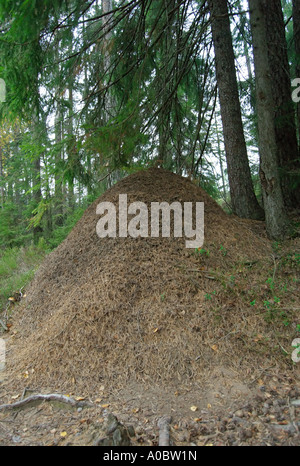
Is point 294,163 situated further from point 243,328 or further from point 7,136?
point 7,136

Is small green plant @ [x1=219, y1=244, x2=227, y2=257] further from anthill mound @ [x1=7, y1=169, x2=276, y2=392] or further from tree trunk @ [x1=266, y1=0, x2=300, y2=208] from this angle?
tree trunk @ [x1=266, y1=0, x2=300, y2=208]

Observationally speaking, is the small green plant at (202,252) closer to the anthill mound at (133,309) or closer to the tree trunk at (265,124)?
the anthill mound at (133,309)

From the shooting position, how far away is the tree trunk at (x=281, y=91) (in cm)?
604

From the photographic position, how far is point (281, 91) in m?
6.07

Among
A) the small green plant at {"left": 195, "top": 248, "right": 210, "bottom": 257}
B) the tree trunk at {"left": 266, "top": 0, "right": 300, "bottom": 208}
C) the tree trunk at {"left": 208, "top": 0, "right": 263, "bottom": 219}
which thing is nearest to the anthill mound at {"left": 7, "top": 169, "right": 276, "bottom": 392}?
the small green plant at {"left": 195, "top": 248, "right": 210, "bottom": 257}

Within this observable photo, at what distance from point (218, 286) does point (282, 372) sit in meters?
1.25

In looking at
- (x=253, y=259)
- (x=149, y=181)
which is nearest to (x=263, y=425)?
(x=253, y=259)

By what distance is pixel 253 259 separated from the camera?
4.82 meters

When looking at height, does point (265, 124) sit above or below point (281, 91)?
below

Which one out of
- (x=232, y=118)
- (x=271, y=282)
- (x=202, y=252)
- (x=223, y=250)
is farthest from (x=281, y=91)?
(x=271, y=282)

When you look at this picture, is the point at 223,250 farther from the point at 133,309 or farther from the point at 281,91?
the point at 281,91

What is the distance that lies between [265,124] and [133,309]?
3.43m

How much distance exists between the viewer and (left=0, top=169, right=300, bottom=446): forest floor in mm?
2943

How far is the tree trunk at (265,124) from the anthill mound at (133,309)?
523 millimetres
